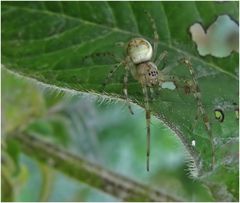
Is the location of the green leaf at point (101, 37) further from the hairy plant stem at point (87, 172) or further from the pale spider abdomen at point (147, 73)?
the hairy plant stem at point (87, 172)

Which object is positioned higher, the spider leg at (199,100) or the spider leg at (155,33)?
the spider leg at (155,33)

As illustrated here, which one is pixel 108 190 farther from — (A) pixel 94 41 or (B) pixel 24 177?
(A) pixel 94 41

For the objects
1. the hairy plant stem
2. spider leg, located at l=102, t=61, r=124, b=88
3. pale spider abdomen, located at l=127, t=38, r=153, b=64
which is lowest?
the hairy plant stem

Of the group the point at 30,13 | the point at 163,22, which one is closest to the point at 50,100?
the point at 30,13

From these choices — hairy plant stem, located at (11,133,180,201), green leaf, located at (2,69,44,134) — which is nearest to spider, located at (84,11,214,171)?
hairy plant stem, located at (11,133,180,201)

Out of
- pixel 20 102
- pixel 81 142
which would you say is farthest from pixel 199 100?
pixel 81 142

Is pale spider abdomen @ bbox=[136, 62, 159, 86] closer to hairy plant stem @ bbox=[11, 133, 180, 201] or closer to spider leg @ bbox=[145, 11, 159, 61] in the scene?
spider leg @ bbox=[145, 11, 159, 61]

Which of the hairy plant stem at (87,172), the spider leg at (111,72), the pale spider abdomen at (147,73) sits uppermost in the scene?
the pale spider abdomen at (147,73)

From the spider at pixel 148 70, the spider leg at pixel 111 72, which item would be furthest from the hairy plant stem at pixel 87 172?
the spider leg at pixel 111 72
